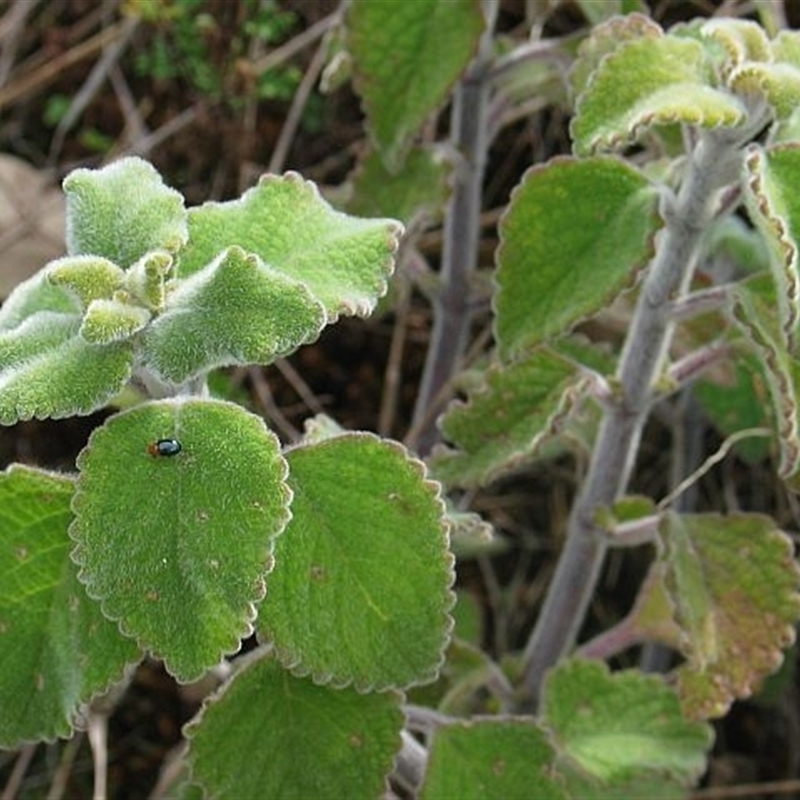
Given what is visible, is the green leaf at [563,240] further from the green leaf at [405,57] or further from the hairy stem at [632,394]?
the green leaf at [405,57]

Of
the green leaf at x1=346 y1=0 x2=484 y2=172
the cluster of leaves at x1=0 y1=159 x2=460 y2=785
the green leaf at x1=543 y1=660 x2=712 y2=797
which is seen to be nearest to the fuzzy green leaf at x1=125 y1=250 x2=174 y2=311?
the cluster of leaves at x1=0 y1=159 x2=460 y2=785

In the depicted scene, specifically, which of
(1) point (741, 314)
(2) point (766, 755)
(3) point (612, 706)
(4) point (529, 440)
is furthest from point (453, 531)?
(2) point (766, 755)

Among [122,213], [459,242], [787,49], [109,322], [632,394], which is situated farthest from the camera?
[459,242]

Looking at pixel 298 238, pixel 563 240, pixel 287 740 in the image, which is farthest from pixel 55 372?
pixel 563 240

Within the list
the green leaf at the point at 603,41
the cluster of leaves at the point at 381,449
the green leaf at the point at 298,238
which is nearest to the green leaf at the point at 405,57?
the cluster of leaves at the point at 381,449

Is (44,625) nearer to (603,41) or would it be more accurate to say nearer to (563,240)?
(563,240)

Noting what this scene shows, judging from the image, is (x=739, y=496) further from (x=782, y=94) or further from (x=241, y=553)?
(x=241, y=553)

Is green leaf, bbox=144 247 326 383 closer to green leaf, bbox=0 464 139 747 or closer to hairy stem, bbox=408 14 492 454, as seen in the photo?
green leaf, bbox=0 464 139 747
